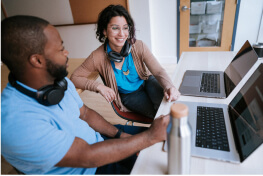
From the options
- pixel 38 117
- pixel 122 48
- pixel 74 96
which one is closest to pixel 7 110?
pixel 38 117

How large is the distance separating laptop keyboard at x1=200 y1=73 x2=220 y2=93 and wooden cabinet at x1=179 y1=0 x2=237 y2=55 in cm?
233

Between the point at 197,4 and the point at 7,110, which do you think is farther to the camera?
the point at 197,4

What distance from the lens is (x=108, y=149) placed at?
68 centimetres

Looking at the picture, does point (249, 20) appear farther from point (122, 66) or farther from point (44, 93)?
point (44, 93)

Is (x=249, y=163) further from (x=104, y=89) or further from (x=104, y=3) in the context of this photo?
(x=104, y=3)

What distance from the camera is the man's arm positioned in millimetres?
640

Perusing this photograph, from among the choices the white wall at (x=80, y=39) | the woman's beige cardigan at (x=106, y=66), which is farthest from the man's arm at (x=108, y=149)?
the white wall at (x=80, y=39)

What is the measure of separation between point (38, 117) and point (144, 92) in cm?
97

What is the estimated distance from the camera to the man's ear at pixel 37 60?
2.06 feet

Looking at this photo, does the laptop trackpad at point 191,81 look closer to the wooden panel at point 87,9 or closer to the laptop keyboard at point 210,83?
the laptop keyboard at point 210,83

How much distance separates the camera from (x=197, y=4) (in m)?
3.12

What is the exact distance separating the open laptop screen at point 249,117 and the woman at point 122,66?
1.95 feet

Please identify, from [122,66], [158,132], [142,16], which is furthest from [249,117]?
[142,16]

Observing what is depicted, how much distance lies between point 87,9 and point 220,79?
2.98 metres
